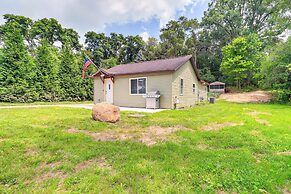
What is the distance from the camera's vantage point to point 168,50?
29328 millimetres

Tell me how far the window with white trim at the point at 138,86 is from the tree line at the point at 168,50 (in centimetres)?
828

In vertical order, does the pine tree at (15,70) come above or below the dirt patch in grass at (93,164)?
above

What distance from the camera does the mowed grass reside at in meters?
2.26

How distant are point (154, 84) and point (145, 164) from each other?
826 centimetres

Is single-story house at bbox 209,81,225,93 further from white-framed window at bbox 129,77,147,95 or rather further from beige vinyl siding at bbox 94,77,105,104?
beige vinyl siding at bbox 94,77,105,104

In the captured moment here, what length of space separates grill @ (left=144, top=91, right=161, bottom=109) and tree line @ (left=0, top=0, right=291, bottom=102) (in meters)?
9.90

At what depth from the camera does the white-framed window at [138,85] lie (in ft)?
37.0

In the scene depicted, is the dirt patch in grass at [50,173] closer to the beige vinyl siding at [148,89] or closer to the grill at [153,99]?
the grill at [153,99]

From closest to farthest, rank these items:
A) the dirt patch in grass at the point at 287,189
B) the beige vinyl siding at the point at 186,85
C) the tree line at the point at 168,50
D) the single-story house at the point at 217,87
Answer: the dirt patch in grass at the point at 287,189 → the beige vinyl siding at the point at 186,85 → the tree line at the point at 168,50 → the single-story house at the point at 217,87

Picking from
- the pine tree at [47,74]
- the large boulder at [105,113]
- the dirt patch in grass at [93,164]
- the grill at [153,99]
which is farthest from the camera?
the pine tree at [47,74]

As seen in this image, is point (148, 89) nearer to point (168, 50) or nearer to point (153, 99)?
point (153, 99)

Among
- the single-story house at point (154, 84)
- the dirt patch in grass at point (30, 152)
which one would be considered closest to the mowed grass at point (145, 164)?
the dirt patch in grass at point (30, 152)

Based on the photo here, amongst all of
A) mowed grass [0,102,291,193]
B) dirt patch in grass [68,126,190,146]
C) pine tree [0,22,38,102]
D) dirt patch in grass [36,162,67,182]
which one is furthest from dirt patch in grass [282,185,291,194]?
pine tree [0,22,38,102]

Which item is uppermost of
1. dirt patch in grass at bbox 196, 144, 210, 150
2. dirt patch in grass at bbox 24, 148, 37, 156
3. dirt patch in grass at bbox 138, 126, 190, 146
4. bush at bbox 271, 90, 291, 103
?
bush at bbox 271, 90, 291, 103
